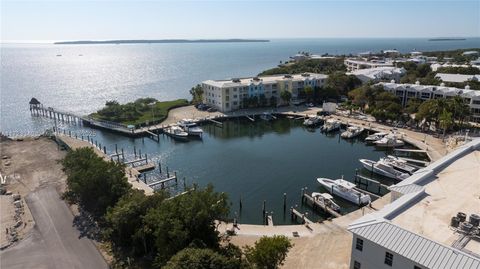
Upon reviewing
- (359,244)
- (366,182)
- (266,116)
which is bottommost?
(366,182)

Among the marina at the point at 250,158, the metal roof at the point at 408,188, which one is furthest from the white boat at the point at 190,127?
the metal roof at the point at 408,188

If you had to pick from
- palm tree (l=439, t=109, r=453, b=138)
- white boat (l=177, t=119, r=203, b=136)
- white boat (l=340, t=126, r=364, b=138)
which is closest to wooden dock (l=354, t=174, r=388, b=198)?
white boat (l=340, t=126, r=364, b=138)

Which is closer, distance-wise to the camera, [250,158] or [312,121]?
[250,158]

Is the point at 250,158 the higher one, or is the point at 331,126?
the point at 331,126

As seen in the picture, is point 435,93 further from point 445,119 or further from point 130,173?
point 130,173

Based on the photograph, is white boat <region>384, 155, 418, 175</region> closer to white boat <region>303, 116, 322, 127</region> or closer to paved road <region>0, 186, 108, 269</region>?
white boat <region>303, 116, 322, 127</region>

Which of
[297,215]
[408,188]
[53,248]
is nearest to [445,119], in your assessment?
[297,215]

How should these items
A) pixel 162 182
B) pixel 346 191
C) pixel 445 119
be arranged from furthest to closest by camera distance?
1. pixel 445 119
2. pixel 162 182
3. pixel 346 191
